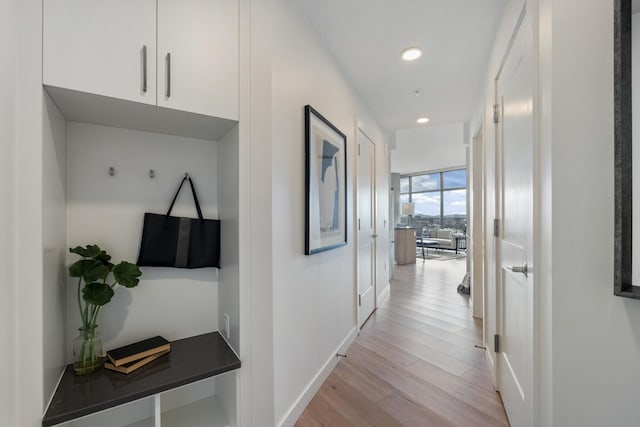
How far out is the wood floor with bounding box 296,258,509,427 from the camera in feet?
Answer: 5.51

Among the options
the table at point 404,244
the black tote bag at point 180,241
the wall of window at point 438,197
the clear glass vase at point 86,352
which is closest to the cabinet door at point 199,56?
the black tote bag at point 180,241

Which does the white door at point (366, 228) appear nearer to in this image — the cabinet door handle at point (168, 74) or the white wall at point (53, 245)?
the cabinet door handle at point (168, 74)

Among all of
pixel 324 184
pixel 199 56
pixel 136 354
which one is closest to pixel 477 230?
pixel 324 184

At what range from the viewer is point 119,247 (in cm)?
124

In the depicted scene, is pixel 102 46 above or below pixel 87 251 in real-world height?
above

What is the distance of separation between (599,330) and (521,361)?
615mm

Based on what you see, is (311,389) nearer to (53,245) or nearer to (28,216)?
(53,245)

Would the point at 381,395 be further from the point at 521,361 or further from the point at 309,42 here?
the point at 309,42

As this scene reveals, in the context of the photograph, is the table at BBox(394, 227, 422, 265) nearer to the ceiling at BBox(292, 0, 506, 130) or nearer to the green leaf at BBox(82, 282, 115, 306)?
the ceiling at BBox(292, 0, 506, 130)

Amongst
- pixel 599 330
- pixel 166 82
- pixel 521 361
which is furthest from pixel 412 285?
pixel 166 82

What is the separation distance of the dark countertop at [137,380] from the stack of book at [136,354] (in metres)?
0.02

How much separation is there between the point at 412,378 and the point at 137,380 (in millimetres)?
1788

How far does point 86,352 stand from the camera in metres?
1.10

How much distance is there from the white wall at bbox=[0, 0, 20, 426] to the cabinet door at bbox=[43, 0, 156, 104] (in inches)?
3.4
